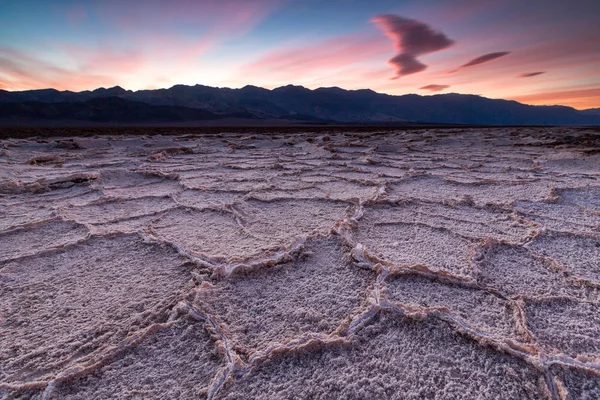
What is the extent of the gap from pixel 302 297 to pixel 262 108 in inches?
4006

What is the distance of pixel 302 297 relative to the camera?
109 cm

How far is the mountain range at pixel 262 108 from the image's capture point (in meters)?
47.1

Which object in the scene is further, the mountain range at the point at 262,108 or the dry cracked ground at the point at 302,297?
the mountain range at the point at 262,108

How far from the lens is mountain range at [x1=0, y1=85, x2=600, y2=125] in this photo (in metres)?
47.1

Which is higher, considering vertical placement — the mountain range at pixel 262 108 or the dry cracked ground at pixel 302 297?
the mountain range at pixel 262 108

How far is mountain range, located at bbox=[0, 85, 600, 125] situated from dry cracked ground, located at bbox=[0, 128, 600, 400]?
4248 cm

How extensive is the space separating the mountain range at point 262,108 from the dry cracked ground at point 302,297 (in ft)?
139

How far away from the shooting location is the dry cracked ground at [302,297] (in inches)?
30.0

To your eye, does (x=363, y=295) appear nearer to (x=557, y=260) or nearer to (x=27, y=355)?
(x=557, y=260)

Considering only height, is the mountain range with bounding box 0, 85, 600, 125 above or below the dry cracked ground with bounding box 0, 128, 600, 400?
above

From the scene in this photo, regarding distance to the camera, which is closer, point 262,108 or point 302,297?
point 302,297

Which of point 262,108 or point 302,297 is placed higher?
point 262,108

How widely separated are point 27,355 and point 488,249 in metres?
1.72

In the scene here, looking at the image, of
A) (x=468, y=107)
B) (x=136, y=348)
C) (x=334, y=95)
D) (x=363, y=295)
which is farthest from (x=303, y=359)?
(x=468, y=107)
